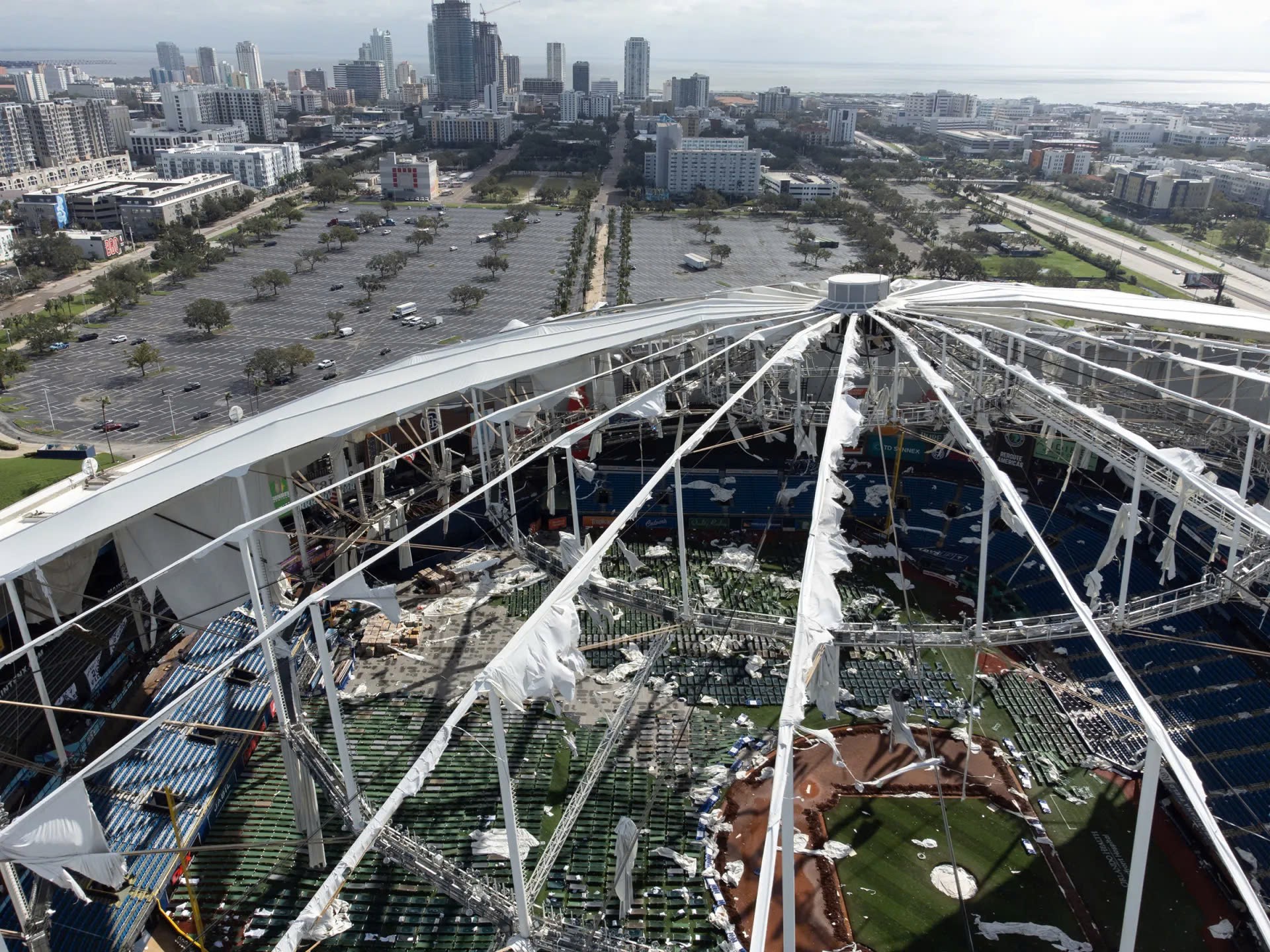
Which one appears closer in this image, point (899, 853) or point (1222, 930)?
point (1222, 930)

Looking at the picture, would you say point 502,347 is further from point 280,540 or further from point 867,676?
point 867,676

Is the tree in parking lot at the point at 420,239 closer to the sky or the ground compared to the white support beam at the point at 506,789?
closer to the ground

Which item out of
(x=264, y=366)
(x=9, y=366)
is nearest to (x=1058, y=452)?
(x=264, y=366)

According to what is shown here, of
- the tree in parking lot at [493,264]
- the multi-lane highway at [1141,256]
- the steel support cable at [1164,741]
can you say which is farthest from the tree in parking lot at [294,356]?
the multi-lane highway at [1141,256]

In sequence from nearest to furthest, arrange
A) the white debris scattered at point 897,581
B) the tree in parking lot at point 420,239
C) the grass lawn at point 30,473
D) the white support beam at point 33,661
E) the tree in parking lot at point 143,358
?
the white support beam at point 33,661 < the white debris scattered at point 897,581 < the grass lawn at point 30,473 < the tree in parking lot at point 143,358 < the tree in parking lot at point 420,239

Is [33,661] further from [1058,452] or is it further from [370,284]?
[370,284]

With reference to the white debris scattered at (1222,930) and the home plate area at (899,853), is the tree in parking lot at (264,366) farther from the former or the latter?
the white debris scattered at (1222,930)

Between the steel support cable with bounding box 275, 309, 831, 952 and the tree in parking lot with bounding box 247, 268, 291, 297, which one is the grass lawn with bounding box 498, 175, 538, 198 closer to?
the tree in parking lot with bounding box 247, 268, 291, 297
